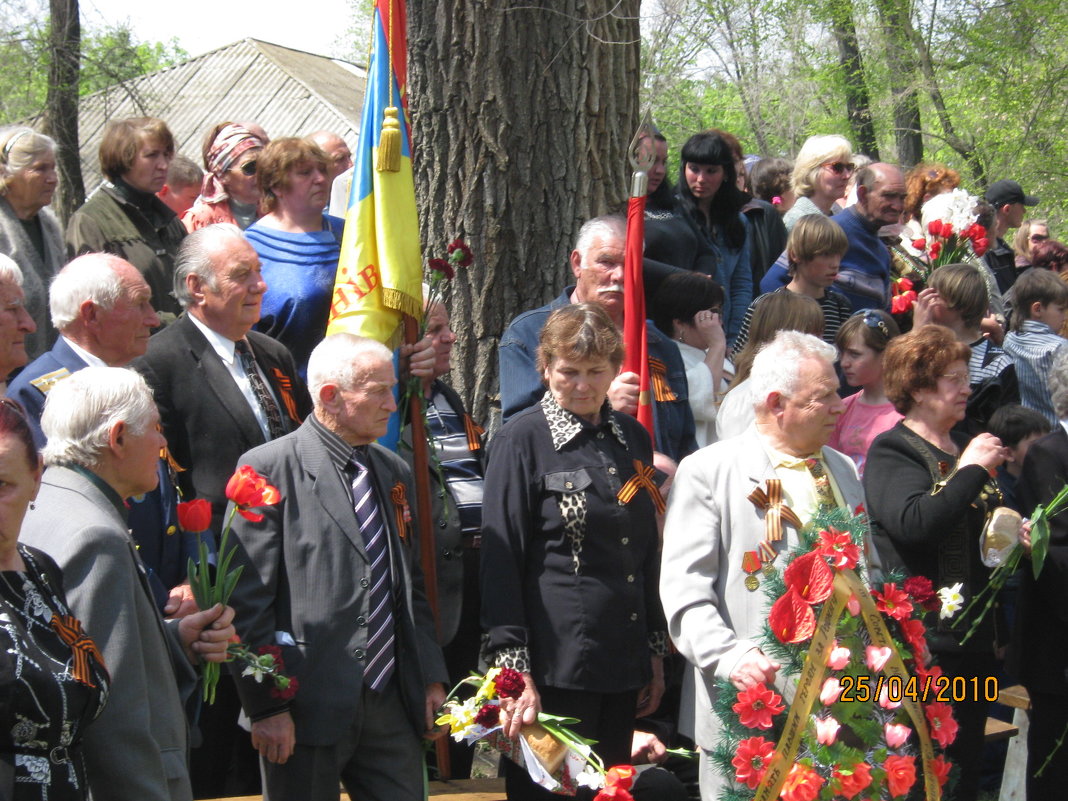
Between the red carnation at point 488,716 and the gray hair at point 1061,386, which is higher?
the gray hair at point 1061,386

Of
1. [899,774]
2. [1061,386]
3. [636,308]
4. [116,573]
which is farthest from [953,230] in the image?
[116,573]

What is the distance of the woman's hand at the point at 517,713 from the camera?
3.93 m

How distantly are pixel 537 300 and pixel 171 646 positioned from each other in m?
2.92

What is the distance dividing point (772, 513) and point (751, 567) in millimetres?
185

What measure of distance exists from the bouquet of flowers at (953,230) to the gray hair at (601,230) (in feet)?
8.19

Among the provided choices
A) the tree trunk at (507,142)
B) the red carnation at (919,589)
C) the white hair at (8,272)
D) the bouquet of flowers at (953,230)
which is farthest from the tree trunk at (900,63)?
the white hair at (8,272)

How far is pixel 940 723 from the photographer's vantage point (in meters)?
4.13

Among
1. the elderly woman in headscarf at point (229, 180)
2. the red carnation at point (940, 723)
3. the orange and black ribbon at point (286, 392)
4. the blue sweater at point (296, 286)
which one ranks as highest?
the elderly woman in headscarf at point (229, 180)

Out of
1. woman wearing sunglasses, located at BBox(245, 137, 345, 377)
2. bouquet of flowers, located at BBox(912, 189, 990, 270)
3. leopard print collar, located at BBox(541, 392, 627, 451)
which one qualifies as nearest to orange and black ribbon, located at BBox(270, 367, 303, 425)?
woman wearing sunglasses, located at BBox(245, 137, 345, 377)

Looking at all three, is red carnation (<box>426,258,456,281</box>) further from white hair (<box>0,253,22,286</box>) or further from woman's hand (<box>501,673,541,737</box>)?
woman's hand (<box>501,673,541,737</box>)

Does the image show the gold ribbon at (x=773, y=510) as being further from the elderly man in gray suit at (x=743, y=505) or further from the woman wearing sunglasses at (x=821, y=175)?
the woman wearing sunglasses at (x=821, y=175)

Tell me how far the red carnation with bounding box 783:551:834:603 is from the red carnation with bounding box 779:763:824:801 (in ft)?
1.66

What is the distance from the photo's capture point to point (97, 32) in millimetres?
13625

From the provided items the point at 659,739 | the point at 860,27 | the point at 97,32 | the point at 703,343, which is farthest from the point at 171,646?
the point at 860,27
